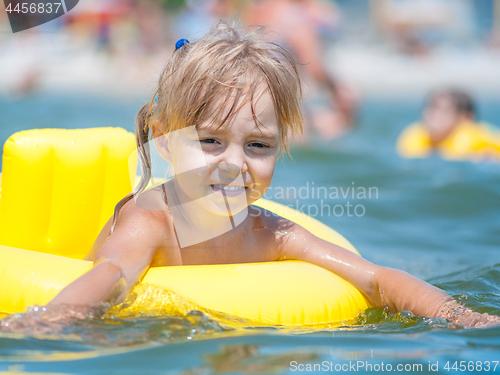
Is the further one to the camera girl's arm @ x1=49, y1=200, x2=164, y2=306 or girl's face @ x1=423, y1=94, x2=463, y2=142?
girl's face @ x1=423, y1=94, x2=463, y2=142

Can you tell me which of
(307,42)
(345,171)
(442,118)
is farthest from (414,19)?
(345,171)

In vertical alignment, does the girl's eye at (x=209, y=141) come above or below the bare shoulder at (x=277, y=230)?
above

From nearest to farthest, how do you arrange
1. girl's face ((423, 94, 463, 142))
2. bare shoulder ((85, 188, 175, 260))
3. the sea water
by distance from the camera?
the sea water → bare shoulder ((85, 188, 175, 260)) → girl's face ((423, 94, 463, 142))

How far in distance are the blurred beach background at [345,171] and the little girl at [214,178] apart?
0.11 m

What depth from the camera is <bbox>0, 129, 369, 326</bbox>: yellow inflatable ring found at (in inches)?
78.5

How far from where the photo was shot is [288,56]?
223cm

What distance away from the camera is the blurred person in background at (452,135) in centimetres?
672

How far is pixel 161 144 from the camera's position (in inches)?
87.0

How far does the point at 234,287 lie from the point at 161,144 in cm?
58

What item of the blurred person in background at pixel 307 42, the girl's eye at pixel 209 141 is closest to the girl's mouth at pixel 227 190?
the girl's eye at pixel 209 141

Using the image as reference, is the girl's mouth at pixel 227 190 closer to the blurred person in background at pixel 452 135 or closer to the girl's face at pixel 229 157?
the girl's face at pixel 229 157

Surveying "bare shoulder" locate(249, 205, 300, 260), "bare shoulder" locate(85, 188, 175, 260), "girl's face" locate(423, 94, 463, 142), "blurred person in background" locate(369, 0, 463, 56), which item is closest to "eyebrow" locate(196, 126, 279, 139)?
"bare shoulder" locate(85, 188, 175, 260)

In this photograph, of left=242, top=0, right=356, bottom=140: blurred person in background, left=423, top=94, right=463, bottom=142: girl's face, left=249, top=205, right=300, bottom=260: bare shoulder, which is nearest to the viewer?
left=249, top=205, right=300, bottom=260: bare shoulder

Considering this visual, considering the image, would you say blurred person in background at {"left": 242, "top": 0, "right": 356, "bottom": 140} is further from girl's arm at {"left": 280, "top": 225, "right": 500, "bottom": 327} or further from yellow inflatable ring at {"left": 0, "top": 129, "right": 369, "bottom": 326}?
yellow inflatable ring at {"left": 0, "top": 129, "right": 369, "bottom": 326}
